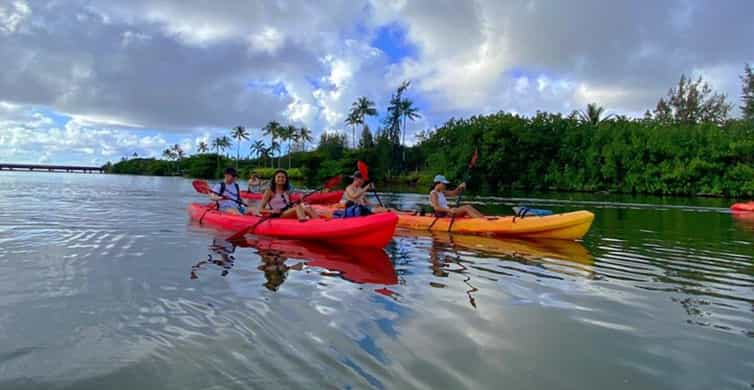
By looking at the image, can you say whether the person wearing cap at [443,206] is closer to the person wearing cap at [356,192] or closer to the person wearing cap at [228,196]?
the person wearing cap at [356,192]

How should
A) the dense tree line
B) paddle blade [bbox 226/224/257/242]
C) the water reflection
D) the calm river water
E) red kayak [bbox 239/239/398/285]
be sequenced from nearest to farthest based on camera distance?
1. the calm river water
2. the water reflection
3. red kayak [bbox 239/239/398/285]
4. paddle blade [bbox 226/224/257/242]
5. the dense tree line

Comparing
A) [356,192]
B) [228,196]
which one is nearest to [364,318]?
[356,192]

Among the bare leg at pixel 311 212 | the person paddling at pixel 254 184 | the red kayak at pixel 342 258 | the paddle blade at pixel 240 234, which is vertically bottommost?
the red kayak at pixel 342 258

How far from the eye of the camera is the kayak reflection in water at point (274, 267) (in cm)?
571

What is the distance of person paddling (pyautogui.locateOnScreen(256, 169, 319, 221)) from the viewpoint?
32.1 ft

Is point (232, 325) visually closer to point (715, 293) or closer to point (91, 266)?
point (91, 266)

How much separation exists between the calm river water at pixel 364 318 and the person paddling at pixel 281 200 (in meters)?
1.59

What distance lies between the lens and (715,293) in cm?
563

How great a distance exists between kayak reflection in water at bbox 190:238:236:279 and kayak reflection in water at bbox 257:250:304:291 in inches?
17.0

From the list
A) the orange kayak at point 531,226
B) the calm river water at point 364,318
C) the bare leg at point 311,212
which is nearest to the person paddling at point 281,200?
the bare leg at point 311,212

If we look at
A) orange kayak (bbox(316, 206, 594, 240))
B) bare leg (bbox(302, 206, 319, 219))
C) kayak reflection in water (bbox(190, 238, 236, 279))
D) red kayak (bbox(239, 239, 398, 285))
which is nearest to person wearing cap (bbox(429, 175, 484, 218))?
orange kayak (bbox(316, 206, 594, 240))

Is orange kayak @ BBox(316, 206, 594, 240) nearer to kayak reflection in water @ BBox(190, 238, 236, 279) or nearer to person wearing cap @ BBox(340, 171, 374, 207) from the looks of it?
person wearing cap @ BBox(340, 171, 374, 207)

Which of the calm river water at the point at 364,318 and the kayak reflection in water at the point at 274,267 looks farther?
the kayak reflection in water at the point at 274,267

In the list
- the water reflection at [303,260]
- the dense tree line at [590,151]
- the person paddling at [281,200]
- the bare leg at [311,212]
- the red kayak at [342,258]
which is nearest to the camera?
the water reflection at [303,260]
